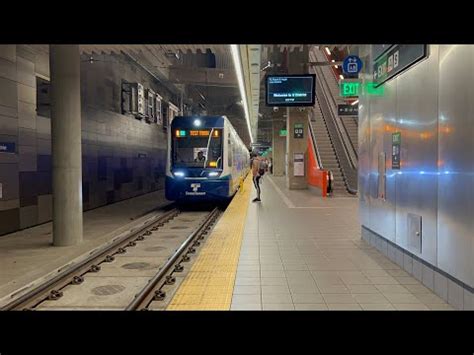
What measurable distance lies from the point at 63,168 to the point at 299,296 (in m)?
5.12

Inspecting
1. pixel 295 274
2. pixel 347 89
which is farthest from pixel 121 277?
pixel 347 89

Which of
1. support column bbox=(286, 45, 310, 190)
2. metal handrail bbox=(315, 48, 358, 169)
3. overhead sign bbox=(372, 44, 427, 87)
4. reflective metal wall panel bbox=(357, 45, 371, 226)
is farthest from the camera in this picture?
support column bbox=(286, 45, 310, 190)

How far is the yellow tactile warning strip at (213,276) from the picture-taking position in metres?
4.15

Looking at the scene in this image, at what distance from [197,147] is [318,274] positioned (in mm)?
7600

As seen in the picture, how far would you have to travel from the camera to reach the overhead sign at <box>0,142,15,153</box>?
8.35 metres

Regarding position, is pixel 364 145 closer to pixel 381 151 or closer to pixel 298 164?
pixel 381 151

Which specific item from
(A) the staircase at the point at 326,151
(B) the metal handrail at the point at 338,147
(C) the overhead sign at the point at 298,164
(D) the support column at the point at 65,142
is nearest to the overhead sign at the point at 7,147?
(D) the support column at the point at 65,142

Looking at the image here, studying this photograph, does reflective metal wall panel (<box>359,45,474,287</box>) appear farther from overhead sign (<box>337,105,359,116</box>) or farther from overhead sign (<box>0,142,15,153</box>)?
overhead sign (<box>337,105,359,116</box>)

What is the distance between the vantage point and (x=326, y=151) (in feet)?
64.2

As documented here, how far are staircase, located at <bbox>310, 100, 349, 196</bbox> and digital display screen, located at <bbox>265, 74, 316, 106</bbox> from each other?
5.79 m

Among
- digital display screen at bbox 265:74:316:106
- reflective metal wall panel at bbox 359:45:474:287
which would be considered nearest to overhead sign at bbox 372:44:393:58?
reflective metal wall panel at bbox 359:45:474:287

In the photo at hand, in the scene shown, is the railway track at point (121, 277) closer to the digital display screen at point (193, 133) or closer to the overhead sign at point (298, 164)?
the digital display screen at point (193, 133)

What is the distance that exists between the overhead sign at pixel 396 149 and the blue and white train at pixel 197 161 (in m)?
7.02
